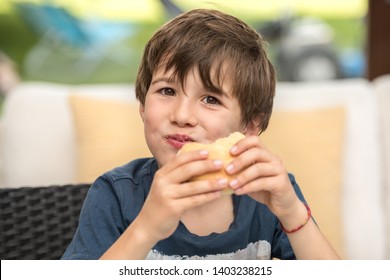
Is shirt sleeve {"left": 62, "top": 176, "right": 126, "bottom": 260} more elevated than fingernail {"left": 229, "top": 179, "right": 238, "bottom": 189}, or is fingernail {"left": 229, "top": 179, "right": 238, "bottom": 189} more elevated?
fingernail {"left": 229, "top": 179, "right": 238, "bottom": 189}

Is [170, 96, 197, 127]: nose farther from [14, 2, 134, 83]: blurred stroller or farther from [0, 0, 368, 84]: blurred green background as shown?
[14, 2, 134, 83]: blurred stroller

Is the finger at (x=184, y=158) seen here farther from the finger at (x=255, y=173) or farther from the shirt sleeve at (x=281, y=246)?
the shirt sleeve at (x=281, y=246)

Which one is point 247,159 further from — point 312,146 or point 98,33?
point 98,33

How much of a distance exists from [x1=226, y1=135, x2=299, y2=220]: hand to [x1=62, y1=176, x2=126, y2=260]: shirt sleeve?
0.51 feet

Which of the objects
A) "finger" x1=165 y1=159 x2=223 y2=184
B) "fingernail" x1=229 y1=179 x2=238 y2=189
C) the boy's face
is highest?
the boy's face

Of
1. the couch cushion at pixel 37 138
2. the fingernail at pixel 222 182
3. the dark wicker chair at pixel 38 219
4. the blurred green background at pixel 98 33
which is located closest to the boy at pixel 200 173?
the fingernail at pixel 222 182

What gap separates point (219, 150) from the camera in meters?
0.56

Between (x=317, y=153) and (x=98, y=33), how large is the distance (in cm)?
210

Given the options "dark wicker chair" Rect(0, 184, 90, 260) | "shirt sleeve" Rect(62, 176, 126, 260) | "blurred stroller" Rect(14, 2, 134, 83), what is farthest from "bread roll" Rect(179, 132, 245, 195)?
"blurred stroller" Rect(14, 2, 134, 83)

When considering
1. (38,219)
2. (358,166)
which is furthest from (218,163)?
(358,166)

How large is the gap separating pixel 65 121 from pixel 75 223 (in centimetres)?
32

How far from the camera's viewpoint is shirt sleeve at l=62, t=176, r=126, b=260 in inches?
26.7

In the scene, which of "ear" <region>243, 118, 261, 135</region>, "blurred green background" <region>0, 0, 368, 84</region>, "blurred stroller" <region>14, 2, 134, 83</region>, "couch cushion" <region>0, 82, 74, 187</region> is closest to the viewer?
"ear" <region>243, 118, 261, 135</region>

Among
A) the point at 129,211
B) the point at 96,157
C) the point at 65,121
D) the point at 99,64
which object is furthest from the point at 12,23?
the point at 129,211
